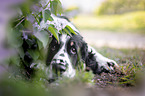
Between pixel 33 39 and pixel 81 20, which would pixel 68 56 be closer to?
pixel 33 39

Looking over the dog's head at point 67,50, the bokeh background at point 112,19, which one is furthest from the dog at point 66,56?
the bokeh background at point 112,19

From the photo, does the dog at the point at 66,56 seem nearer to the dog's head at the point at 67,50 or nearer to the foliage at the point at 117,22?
the dog's head at the point at 67,50

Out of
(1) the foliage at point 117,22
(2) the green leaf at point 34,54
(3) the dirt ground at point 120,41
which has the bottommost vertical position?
(2) the green leaf at point 34,54

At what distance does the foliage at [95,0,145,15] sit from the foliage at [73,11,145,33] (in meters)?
0.28

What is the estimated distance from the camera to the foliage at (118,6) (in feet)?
28.7

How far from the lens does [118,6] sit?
10594mm

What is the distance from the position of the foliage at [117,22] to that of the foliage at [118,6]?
0.28 metres

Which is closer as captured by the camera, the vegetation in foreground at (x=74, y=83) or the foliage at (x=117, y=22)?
the vegetation in foreground at (x=74, y=83)

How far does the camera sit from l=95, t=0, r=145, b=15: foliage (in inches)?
344

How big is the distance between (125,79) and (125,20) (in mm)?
7673

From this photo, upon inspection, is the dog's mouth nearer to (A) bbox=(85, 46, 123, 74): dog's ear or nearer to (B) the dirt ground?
(A) bbox=(85, 46, 123, 74): dog's ear

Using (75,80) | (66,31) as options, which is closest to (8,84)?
(75,80)

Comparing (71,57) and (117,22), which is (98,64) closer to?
(71,57)

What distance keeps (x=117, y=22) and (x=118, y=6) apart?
1.39m
